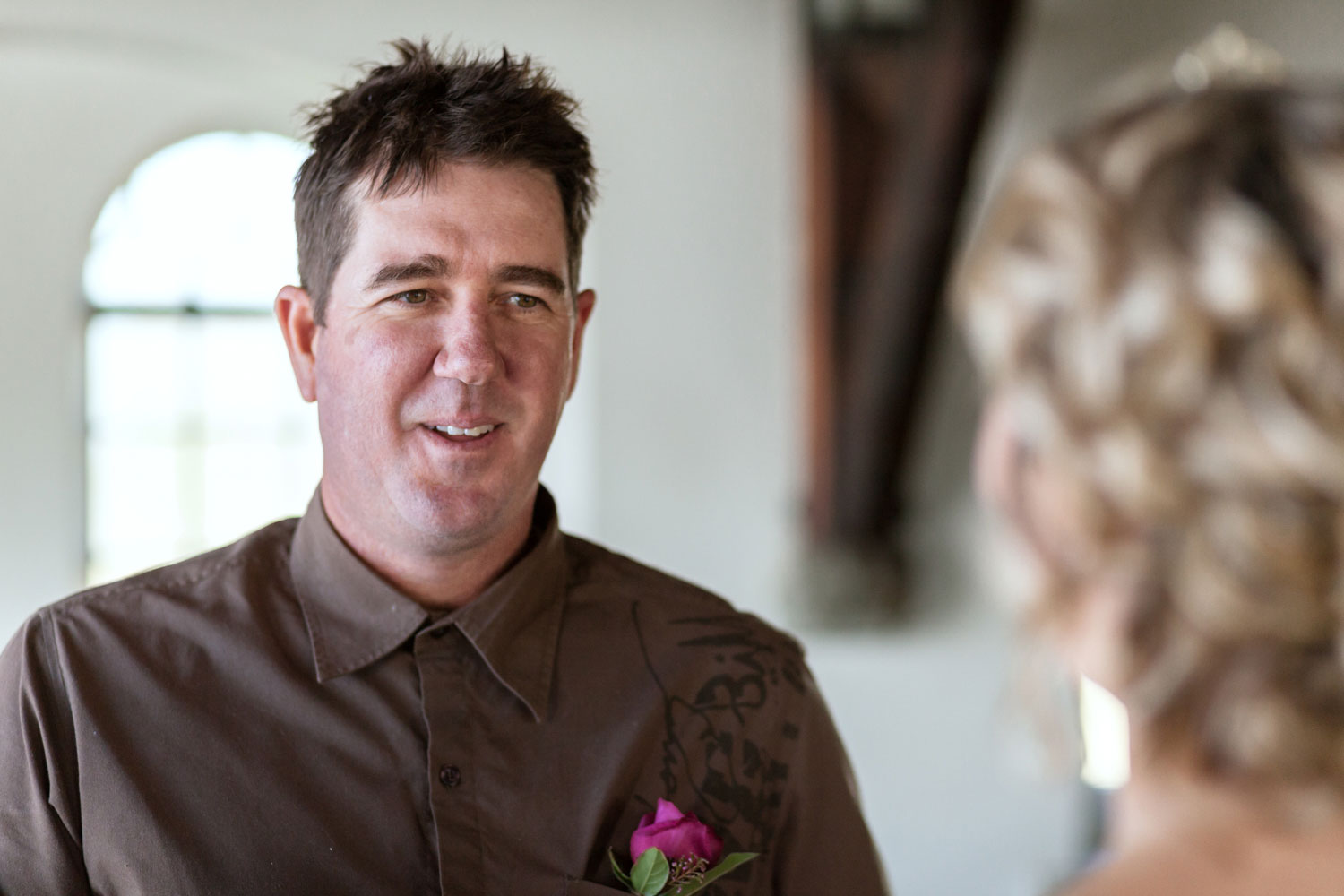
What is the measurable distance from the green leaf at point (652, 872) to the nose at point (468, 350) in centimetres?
63

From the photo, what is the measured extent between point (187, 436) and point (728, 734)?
4194mm

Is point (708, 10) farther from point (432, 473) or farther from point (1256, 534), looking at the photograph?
point (1256, 534)

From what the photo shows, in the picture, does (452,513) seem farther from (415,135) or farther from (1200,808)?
(1200,808)

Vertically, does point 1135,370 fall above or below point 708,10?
below

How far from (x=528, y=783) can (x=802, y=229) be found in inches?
122

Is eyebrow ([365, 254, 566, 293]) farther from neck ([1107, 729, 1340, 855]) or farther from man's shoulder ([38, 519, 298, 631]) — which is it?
neck ([1107, 729, 1340, 855])

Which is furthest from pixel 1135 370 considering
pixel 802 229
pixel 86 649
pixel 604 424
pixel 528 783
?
pixel 604 424

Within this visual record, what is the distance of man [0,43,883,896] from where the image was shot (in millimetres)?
1536

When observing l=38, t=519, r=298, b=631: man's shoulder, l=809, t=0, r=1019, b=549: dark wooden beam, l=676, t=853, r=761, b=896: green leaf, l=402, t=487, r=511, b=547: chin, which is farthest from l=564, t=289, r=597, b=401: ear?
l=809, t=0, r=1019, b=549: dark wooden beam

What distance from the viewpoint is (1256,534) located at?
812 millimetres

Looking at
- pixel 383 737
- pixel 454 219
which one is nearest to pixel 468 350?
pixel 454 219

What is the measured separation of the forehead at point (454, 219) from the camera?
1.68 meters

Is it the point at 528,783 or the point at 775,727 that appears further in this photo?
the point at 775,727

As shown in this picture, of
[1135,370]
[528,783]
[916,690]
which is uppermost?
[1135,370]
